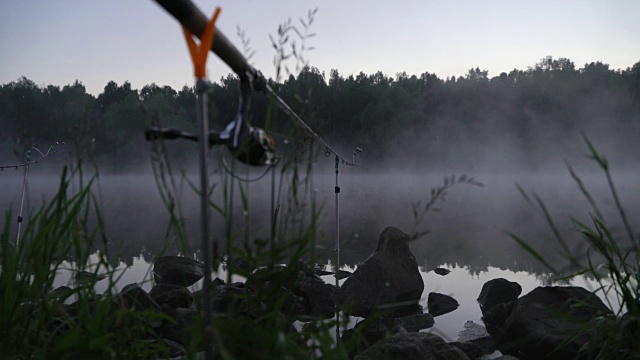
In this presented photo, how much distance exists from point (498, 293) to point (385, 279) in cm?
191

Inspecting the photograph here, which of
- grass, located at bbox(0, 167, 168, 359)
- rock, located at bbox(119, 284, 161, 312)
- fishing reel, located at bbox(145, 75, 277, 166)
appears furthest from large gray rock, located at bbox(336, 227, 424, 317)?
fishing reel, located at bbox(145, 75, 277, 166)

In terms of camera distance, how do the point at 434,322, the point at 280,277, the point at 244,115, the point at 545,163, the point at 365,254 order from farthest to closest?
the point at 545,163, the point at 365,254, the point at 434,322, the point at 280,277, the point at 244,115

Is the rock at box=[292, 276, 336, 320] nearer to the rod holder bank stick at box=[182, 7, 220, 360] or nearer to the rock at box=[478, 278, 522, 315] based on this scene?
the rock at box=[478, 278, 522, 315]

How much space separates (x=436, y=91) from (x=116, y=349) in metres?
72.4

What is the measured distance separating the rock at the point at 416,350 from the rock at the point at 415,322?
2068 mm

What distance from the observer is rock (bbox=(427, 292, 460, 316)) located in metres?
7.14

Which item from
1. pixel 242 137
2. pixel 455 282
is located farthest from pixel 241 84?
pixel 455 282

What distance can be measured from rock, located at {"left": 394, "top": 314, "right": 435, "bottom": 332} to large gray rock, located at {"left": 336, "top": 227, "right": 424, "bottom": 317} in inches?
9.7

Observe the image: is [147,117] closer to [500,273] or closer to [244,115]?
[244,115]

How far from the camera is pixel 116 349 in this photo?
6.49 ft

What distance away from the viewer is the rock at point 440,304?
7137mm

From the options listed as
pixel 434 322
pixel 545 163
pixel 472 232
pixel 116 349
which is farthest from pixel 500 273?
pixel 545 163

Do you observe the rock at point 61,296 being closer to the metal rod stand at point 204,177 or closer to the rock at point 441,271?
the metal rod stand at point 204,177

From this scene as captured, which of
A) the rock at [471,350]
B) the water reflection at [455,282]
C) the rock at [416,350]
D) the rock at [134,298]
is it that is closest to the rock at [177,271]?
the water reflection at [455,282]
